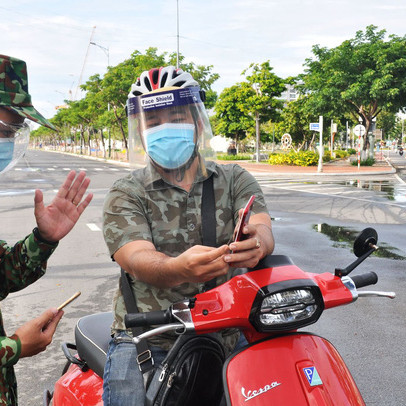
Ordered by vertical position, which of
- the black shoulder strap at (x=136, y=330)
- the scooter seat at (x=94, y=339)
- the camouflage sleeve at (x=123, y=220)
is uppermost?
the camouflage sleeve at (x=123, y=220)

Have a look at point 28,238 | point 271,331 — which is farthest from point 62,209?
point 271,331

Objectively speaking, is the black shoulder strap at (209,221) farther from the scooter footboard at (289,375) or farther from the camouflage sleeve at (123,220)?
the scooter footboard at (289,375)

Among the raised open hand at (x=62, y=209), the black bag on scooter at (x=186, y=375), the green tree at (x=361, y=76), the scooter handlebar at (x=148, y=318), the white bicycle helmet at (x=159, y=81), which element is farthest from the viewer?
the green tree at (x=361, y=76)

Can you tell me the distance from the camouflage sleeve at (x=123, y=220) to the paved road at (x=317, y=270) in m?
0.46

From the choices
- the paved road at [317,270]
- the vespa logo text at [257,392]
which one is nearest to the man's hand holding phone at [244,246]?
the vespa logo text at [257,392]

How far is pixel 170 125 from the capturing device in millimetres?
2271

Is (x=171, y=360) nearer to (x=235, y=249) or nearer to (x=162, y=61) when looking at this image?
(x=235, y=249)

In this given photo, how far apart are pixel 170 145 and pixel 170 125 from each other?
0.31ft

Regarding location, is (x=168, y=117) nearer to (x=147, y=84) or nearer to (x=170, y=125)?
(x=170, y=125)

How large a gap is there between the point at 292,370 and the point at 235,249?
0.39m

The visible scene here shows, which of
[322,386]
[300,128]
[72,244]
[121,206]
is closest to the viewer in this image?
[322,386]

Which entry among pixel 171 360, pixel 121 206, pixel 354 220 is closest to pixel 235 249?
pixel 171 360

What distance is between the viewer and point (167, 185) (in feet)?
7.15

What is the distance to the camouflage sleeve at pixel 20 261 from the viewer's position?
2027 millimetres
